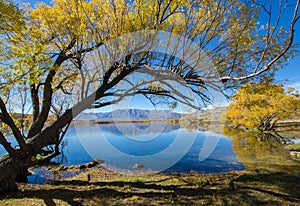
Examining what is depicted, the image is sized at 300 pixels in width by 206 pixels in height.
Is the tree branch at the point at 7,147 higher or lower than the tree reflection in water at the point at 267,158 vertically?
higher

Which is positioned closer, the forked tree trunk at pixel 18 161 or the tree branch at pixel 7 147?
the tree branch at pixel 7 147

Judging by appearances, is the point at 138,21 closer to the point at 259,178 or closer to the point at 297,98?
the point at 259,178

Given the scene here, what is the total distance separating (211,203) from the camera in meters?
3.68

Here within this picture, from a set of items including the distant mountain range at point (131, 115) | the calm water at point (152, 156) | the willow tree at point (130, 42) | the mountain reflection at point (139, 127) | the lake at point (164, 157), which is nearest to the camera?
the willow tree at point (130, 42)

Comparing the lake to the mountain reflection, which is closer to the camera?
the mountain reflection

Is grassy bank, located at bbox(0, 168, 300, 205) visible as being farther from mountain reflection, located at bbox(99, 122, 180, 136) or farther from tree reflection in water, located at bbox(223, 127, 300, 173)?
mountain reflection, located at bbox(99, 122, 180, 136)

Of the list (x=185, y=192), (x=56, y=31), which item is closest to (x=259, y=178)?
(x=185, y=192)

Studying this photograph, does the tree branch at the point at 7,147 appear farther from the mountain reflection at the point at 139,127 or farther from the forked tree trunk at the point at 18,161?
the mountain reflection at the point at 139,127

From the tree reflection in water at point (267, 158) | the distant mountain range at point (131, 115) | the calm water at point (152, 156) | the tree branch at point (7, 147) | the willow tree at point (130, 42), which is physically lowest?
the calm water at point (152, 156)

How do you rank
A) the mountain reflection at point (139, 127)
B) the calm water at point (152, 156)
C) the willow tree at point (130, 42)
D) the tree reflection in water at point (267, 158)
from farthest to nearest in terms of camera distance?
the calm water at point (152, 156)
the tree reflection in water at point (267, 158)
the mountain reflection at point (139, 127)
the willow tree at point (130, 42)

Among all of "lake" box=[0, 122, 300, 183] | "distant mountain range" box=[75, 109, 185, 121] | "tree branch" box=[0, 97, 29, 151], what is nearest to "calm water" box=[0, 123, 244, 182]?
"lake" box=[0, 122, 300, 183]

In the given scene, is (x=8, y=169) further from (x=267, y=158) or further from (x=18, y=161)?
(x=267, y=158)

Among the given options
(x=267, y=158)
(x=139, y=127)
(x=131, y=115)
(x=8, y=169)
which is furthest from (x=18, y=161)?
(x=267, y=158)

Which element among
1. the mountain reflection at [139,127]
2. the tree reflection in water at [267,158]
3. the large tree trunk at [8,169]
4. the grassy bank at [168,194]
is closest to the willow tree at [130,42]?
the large tree trunk at [8,169]
